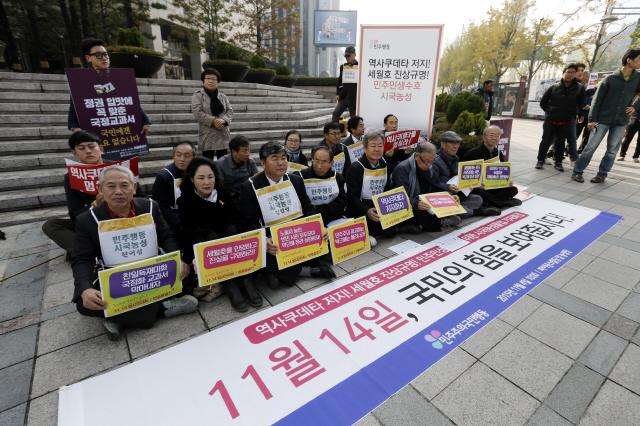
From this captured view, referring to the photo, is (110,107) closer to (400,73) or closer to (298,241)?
(298,241)

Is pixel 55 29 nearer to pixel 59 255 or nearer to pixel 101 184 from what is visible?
pixel 59 255

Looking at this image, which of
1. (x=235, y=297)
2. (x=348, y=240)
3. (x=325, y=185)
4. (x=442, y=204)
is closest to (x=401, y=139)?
(x=442, y=204)

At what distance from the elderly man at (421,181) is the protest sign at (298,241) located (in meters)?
1.67

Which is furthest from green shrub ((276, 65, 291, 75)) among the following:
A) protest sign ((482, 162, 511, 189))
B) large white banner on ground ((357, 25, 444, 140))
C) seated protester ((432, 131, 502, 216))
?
protest sign ((482, 162, 511, 189))

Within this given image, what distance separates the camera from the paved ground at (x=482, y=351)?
197 centimetres

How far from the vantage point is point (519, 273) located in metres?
3.46

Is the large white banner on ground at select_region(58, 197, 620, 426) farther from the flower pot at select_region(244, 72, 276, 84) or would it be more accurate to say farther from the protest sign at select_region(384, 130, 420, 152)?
the flower pot at select_region(244, 72, 276, 84)

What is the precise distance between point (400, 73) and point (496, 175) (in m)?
2.33

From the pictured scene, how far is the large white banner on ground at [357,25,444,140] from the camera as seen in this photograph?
16.9 ft

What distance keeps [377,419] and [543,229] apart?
4.07m

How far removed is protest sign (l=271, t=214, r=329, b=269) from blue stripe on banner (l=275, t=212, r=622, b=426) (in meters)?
1.28

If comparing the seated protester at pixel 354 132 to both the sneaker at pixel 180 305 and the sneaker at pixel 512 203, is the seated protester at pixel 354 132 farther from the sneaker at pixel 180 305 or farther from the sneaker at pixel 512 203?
the sneaker at pixel 180 305

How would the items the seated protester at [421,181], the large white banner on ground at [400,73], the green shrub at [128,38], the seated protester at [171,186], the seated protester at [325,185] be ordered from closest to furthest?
the seated protester at [171,186] < the seated protester at [325,185] < the seated protester at [421,181] < the large white banner on ground at [400,73] < the green shrub at [128,38]

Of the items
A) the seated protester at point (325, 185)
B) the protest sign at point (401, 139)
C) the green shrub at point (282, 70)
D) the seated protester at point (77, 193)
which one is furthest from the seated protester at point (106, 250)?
the green shrub at point (282, 70)
